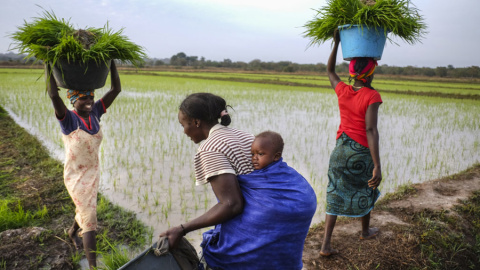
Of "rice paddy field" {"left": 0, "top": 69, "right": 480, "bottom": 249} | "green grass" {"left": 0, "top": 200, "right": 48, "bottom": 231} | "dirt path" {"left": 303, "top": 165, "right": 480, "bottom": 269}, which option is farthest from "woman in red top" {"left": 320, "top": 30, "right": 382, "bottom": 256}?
"green grass" {"left": 0, "top": 200, "right": 48, "bottom": 231}

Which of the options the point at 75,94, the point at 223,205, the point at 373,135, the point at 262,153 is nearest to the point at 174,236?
the point at 223,205

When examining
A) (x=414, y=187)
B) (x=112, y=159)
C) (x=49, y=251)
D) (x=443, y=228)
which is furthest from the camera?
(x=112, y=159)

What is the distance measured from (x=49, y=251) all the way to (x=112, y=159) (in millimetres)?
2547

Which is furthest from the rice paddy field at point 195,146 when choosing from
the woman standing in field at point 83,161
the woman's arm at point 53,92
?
the woman standing in field at point 83,161

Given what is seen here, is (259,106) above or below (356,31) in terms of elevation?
below

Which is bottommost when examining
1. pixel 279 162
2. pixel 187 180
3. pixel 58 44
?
pixel 187 180

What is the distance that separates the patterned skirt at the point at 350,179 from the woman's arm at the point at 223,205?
1.35m

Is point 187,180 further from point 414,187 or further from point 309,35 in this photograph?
point 414,187

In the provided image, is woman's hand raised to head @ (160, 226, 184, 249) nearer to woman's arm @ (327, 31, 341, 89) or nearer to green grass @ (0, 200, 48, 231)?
woman's arm @ (327, 31, 341, 89)

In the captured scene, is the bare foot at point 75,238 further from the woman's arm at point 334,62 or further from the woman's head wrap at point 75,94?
the woman's arm at point 334,62

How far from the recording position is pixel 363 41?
6.98 feet

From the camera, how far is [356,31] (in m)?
2.15

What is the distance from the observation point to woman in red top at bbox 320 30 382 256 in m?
2.20

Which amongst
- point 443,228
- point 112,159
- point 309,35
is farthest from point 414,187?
point 112,159
